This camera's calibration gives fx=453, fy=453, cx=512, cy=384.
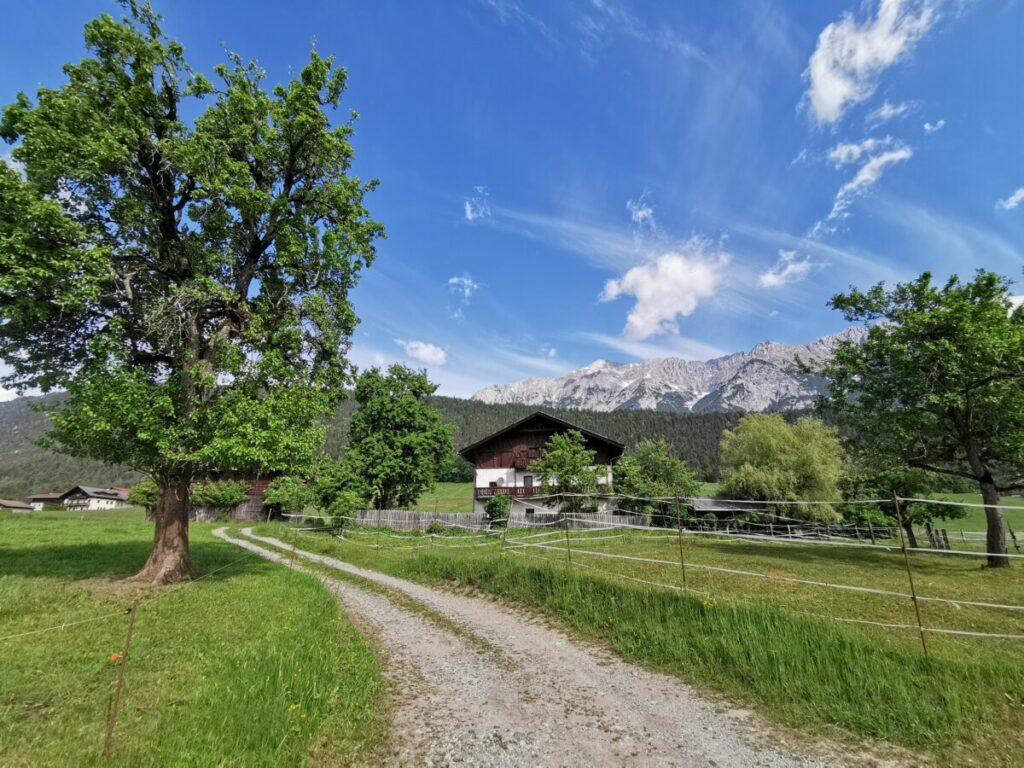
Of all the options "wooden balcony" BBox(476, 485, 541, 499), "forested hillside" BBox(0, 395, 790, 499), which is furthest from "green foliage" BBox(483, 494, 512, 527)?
"forested hillside" BBox(0, 395, 790, 499)

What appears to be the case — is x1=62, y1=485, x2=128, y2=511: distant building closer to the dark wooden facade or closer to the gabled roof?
the gabled roof

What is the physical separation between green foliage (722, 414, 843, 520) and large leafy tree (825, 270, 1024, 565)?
2590cm

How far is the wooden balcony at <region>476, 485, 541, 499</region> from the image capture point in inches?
1870

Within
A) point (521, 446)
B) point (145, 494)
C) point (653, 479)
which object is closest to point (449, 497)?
point (521, 446)

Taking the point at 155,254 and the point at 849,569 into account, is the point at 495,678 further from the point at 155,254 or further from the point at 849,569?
the point at 849,569

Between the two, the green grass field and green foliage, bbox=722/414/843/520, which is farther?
the green grass field

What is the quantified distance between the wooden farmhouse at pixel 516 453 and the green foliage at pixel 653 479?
3140mm

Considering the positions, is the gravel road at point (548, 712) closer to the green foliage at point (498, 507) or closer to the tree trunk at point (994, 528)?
the tree trunk at point (994, 528)

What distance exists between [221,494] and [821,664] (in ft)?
219

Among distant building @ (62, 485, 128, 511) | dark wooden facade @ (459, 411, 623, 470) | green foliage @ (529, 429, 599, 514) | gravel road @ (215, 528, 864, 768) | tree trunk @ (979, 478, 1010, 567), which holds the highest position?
dark wooden facade @ (459, 411, 623, 470)

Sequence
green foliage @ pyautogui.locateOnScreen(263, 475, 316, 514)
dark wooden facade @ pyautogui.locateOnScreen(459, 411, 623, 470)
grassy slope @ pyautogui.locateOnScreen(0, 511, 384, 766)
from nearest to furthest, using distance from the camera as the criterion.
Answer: grassy slope @ pyautogui.locateOnScreen(0, 511, 384, 766) < dark wooden facade @ pyautogui.locateOnScreen(459, 411, 623, 470) < green foliage @ pyautogui.locateOnScreen(263, 475, 316, 514)

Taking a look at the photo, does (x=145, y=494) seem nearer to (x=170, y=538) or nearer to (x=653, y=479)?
(x=170, y=538)

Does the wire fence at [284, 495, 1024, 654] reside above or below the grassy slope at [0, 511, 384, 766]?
below

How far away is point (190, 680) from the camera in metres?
6.25
